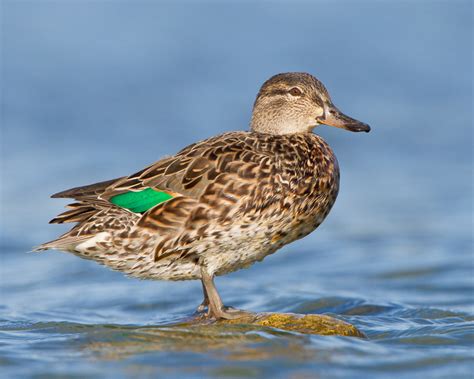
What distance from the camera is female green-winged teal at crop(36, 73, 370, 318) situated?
766 centimetres

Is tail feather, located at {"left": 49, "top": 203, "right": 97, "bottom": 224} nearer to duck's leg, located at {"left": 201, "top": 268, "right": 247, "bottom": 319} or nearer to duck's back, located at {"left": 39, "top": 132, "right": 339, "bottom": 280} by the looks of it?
duck's back, located at {"left": 39, "top": 132, "right": 339, "bottom": 280}

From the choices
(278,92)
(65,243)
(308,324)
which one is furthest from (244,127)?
(308,324)

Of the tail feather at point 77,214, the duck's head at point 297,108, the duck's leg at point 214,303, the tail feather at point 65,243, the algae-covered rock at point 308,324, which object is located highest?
the duck's head at point 297,108

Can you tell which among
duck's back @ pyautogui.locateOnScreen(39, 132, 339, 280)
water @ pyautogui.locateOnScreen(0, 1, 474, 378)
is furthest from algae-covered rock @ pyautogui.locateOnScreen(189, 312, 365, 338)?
duck's back @ pyautogui.locateOnScreen(39, 132, 339, 280)

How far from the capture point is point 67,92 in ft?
69.6

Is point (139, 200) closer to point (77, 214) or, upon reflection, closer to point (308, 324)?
point (77, 214)

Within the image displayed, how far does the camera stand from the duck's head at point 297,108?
28.3 ft

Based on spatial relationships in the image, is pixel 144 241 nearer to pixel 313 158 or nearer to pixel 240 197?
pixel 240 197

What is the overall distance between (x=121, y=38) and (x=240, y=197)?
17068 millimetres

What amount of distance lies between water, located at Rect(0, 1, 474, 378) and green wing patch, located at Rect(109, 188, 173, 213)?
0.95m

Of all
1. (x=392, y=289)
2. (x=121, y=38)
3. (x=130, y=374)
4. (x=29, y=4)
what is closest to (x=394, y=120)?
(x=121, y=38)

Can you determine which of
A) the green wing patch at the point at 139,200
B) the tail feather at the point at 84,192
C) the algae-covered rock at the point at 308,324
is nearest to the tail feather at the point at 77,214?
the tail feather at the point at 84,192

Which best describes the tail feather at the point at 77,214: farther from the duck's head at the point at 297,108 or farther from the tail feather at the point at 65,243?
the duck's head at the point at 297,108

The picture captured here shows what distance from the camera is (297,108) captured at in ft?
28.3
